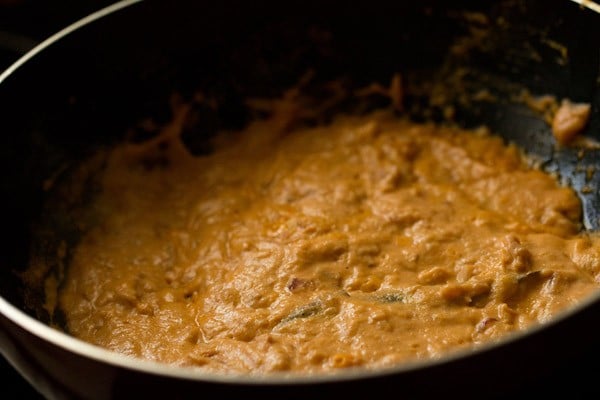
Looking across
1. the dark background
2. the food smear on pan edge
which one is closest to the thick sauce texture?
the food smear on pan edge

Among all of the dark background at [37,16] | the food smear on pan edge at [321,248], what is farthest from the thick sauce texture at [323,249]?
the dark background at [37,16]

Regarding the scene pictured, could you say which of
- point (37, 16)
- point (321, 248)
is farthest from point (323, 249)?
point (37, 16)

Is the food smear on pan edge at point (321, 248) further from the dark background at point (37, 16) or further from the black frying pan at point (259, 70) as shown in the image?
the dark background at point (37, 16)

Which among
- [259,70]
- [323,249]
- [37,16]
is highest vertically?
[37,16]

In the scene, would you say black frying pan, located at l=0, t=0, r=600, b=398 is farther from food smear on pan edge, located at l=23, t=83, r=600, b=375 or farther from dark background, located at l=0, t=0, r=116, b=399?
dark background, located at l=0, t=0, r=116, b=399

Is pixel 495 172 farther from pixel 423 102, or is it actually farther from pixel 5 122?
pixel 5 122

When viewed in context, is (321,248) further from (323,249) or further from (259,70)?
(259,70)
